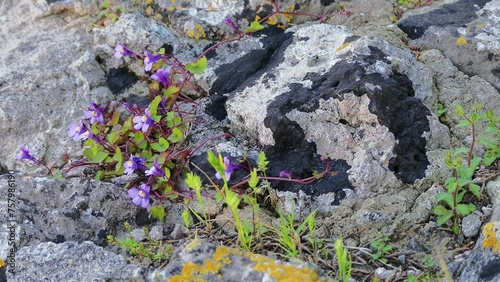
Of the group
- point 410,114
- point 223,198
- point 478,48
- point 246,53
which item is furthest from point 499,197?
point 246,53

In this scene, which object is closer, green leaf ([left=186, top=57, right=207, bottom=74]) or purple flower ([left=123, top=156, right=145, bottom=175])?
purple flower ([left=123, top=156, right=145, bottom=175])

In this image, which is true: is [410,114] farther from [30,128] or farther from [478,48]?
[30,128]

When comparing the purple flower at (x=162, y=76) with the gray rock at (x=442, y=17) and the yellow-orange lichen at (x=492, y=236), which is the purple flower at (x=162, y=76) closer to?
the gray rock at (x=442, y=17)

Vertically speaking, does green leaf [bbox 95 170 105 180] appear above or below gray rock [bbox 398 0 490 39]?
below

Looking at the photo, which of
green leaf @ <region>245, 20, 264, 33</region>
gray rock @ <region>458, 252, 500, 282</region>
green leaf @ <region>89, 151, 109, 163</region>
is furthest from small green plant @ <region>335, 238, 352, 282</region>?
green leaf @ <region>245, 20, 264, 33</region>

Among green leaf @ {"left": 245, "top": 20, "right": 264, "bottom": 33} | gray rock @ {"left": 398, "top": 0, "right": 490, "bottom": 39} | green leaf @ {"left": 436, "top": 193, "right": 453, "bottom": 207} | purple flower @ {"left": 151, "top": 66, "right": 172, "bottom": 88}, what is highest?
green leaf @ {"left": 245, "top": 20, "right": 264, "bottom": 33}

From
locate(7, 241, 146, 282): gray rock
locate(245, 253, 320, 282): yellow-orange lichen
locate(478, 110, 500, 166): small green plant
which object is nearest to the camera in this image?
locate(245, 253, 320, 282): yellow-orange lichen

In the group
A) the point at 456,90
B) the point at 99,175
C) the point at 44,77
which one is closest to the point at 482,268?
the point at 456,90

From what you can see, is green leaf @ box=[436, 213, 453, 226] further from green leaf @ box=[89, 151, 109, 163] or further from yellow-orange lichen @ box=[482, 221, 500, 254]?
green leaf @ box=[89, 151, 109, 163]
